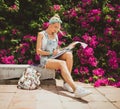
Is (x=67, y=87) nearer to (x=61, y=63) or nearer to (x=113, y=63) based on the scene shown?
(x=61, y=63)

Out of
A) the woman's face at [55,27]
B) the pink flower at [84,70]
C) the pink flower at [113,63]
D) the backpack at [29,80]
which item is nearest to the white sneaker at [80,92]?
the backpack at [29,80]

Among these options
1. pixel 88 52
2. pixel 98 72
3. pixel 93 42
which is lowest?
pixel 98 72

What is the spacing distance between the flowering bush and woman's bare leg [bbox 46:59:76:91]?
1486mm

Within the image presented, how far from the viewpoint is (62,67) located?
574 centimetres

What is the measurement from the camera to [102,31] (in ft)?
26.6

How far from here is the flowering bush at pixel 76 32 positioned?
7.52 m

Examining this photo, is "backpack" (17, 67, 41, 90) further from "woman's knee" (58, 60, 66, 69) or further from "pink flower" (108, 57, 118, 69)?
"pink flower" (108, 57, 118, 69)

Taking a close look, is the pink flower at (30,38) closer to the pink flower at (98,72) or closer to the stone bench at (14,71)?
the stone bench at (14,71)

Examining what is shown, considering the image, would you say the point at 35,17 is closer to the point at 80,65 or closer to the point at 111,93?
the point at 80,65

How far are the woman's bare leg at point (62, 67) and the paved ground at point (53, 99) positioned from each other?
269 mm

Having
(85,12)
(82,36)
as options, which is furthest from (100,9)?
(82,36)

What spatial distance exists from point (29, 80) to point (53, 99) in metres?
0.97

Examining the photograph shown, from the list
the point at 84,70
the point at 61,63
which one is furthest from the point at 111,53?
the point at 61,63

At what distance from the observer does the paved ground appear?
16.3ft
